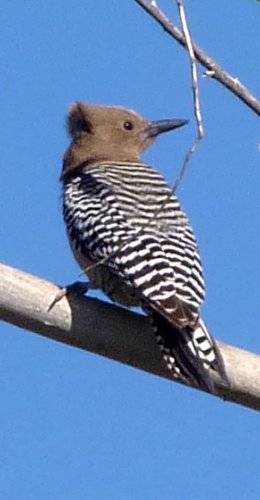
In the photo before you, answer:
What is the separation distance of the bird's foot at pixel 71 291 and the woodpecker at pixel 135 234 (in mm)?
130

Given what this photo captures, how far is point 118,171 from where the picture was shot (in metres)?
6.98

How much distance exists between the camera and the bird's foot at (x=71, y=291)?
4.44 metres

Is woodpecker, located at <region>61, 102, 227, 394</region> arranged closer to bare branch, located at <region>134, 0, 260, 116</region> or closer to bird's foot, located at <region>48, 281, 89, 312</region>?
bird's foot, located at <region>48, 281, 89, 312</region>

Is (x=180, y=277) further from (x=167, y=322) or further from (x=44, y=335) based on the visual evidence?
(x=44, y=335)

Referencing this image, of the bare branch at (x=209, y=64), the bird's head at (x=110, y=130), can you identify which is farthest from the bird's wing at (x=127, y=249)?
the bare branch at (x=209, y=64)

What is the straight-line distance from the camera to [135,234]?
570cm

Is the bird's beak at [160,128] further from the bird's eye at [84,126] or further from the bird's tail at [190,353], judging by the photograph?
the bird's tail at [190,353]

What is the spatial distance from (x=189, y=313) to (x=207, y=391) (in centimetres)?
63

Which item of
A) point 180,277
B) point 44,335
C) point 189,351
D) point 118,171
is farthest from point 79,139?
point 44,335

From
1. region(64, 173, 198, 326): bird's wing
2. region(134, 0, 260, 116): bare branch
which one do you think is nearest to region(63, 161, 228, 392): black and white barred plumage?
region(64, 173, 198, 326): bird's wing

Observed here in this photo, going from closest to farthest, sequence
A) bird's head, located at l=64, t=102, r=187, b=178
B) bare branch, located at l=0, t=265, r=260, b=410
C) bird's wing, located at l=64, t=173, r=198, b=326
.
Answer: bare branch, located at l=0, t=265, r=260, b=410
bird's wing, located at l=64, t=173, r=198, b=326
bird's head, located at l=64, t=102, r=187, b=178

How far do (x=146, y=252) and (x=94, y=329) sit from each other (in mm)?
1125

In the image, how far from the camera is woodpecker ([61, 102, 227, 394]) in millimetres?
5031

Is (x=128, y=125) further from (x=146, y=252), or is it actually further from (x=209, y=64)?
(x=209, y=64)
